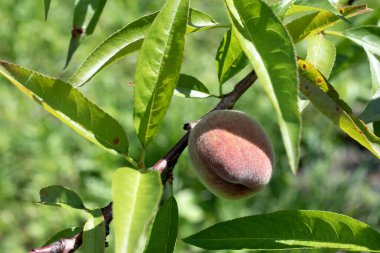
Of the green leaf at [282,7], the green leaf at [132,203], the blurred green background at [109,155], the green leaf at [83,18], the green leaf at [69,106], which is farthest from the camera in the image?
the blurred green background at [109,155]

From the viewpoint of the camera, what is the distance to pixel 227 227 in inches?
32.1

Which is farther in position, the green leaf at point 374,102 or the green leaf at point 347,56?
the green leaf at point 347,56

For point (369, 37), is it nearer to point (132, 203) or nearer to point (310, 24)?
point (310, 24)

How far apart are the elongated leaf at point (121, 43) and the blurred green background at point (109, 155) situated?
1807 millimetres

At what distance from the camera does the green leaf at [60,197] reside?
2.70 feet

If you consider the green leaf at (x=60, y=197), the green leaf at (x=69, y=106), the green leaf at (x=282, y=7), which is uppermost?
the green leaf at (x=282, y=7)

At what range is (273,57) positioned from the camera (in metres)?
0.67

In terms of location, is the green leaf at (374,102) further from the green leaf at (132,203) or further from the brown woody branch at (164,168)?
the green leaf at (132,203)

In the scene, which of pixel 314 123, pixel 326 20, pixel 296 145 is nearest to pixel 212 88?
pixel 314 123

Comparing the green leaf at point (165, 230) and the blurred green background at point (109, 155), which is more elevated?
the green leaf at point (165, 230)

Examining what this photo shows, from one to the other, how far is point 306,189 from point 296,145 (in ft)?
8.03

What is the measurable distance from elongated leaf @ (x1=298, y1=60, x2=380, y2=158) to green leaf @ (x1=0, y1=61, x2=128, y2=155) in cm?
26

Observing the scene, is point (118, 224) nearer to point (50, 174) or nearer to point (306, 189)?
point (50, 174)

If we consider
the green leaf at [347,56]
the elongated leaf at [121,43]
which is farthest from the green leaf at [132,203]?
the green leaf at [347,56]
